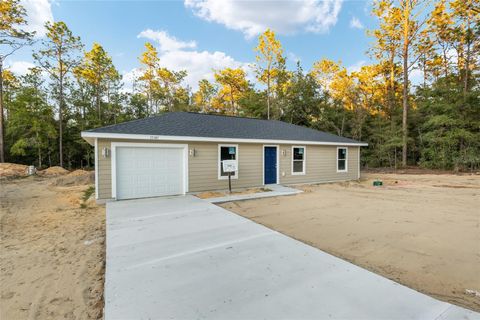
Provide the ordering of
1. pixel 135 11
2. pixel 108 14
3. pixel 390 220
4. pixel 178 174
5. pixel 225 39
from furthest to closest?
pixel 225 39 → pixel 135 11 → pixel 108 14 → pixel 178 174 → pixel 390 220

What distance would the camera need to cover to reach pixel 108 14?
980cm

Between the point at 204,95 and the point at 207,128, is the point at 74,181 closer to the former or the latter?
the point at 207,128

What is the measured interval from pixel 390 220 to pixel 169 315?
16.1 ft

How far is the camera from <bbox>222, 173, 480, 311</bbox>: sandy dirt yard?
262cm

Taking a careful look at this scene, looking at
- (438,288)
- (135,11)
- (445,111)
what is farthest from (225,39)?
(438,288)

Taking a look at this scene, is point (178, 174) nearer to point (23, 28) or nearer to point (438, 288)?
point (438, 288)

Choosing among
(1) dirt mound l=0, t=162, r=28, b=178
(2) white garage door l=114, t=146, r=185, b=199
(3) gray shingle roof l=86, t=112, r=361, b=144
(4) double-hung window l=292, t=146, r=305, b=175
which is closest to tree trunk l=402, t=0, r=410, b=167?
(3) gray shingle roof l=86, t=112, r=361, b=144

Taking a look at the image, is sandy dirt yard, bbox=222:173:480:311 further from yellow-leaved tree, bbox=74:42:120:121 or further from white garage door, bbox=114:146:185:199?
yellow-leaved tree, bbox=74:42:120:121

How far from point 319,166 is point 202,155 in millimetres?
6030

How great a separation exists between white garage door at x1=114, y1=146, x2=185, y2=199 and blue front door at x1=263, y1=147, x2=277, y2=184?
3.65 m

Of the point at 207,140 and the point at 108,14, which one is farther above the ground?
the point at 108,14

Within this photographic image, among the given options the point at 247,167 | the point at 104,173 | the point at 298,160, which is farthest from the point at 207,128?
the point at 298,160

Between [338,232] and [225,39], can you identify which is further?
[225,39]

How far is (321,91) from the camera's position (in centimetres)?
2241
